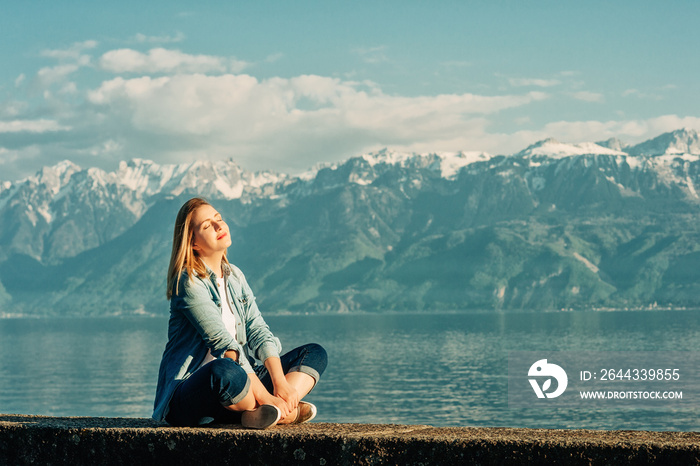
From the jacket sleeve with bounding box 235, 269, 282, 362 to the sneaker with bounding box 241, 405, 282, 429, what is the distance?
0.91m

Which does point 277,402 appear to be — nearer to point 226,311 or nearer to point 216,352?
point 216,352

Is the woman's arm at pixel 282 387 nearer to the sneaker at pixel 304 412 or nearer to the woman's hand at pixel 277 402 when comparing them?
the woman's hand at pixel 277 402

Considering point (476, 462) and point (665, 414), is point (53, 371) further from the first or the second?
point (476, 462)

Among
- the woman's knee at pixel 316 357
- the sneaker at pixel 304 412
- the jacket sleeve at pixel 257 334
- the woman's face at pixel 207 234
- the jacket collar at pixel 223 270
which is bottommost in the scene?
the sneaker at pixel 304 412

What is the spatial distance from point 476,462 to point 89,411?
8522 centimetres

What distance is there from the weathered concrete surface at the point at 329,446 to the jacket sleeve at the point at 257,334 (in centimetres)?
144

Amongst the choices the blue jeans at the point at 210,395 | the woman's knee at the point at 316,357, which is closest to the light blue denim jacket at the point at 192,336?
the blue jeans at the point at 210,395

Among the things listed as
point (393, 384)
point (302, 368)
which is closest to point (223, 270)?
point (302, 368)

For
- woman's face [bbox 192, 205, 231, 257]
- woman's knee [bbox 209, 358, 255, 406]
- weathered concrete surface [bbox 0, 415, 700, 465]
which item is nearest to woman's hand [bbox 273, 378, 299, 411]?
woman's knee [bbox 209, 358, 255, 406]

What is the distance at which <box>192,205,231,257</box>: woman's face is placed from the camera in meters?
7.00

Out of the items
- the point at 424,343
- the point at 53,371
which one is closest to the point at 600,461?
the point at 53,371

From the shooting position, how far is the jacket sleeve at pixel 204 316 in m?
6.47

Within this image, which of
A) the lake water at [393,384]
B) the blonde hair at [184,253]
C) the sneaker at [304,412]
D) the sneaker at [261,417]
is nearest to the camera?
the sneaker at [261,417]

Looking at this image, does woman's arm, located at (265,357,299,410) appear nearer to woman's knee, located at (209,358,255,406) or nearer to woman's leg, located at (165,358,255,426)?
woman's leg, located at (165,358,255,426)
